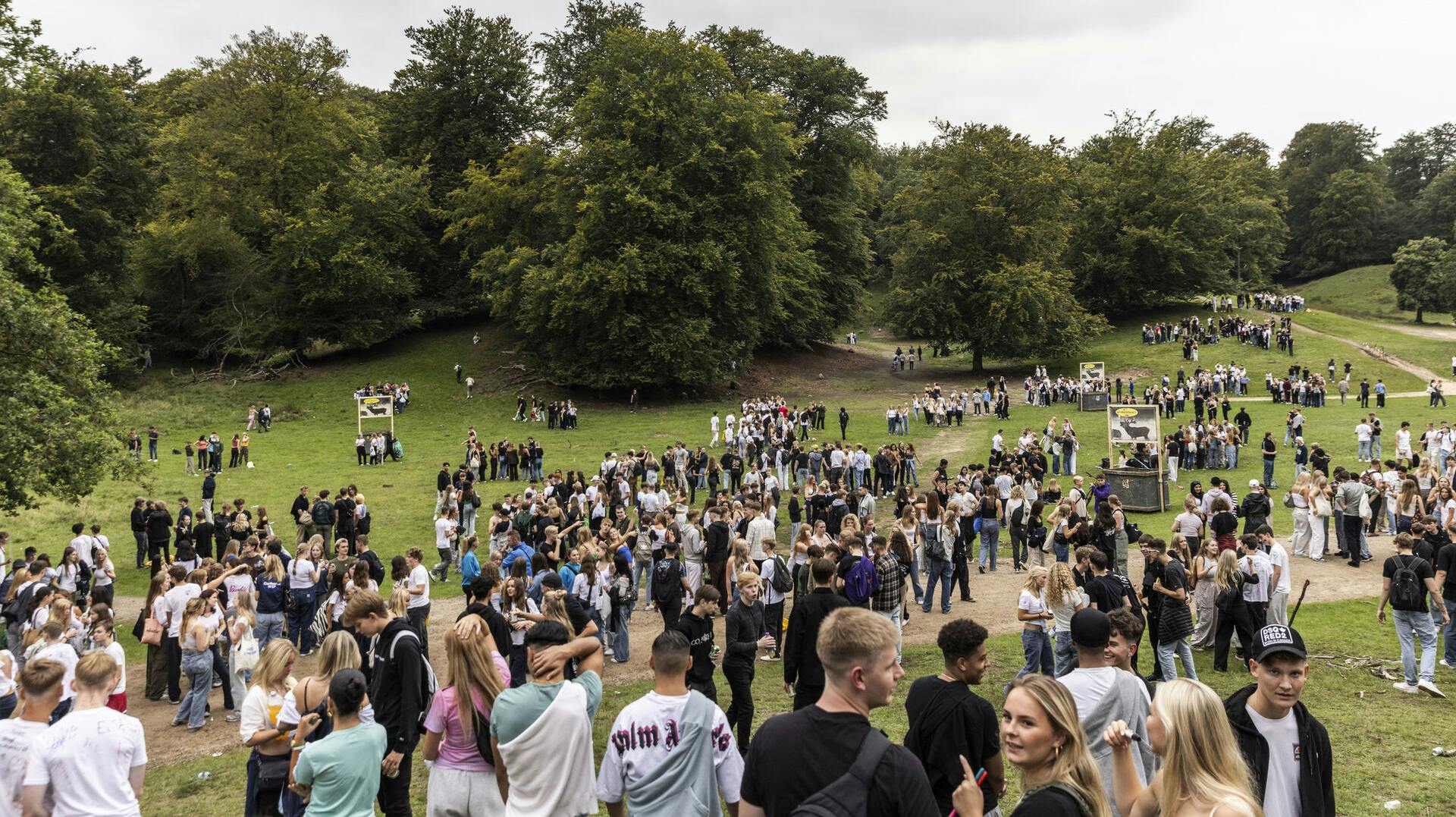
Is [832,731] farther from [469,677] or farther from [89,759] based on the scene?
[89,759]

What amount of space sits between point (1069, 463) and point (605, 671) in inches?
712

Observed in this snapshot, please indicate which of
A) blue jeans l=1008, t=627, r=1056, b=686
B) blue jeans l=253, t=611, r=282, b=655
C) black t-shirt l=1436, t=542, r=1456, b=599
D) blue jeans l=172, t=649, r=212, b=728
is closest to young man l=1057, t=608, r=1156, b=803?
blue jeans l=1008, t=627, r=1056, b=686

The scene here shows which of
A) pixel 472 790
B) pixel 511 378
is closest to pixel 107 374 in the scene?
pixel 511 378

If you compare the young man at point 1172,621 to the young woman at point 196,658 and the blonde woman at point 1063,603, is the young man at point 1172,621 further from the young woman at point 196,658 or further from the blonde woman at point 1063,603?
the young woman at point 196,658

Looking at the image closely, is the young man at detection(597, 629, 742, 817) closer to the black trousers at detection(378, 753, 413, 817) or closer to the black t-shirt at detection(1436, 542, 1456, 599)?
the black trousers at detection(378, 753, 413, 817)

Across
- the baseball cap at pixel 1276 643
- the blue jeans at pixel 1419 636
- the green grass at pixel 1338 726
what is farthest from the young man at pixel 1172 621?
the baseball cap at pixel 1276 643

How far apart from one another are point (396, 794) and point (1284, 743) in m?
4.80

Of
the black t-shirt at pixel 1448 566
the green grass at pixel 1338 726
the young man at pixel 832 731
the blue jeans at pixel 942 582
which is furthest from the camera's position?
the blue jeans at pixel 942 582

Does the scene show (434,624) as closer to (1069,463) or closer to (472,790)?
(472,790)

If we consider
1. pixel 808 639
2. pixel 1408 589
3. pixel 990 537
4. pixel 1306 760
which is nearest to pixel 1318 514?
pixel 990 537

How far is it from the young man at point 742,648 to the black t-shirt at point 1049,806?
4.01 meters

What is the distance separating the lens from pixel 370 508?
2378 centimetres

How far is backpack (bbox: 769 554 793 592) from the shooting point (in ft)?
32.5

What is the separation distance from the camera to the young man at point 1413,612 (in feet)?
32.1
